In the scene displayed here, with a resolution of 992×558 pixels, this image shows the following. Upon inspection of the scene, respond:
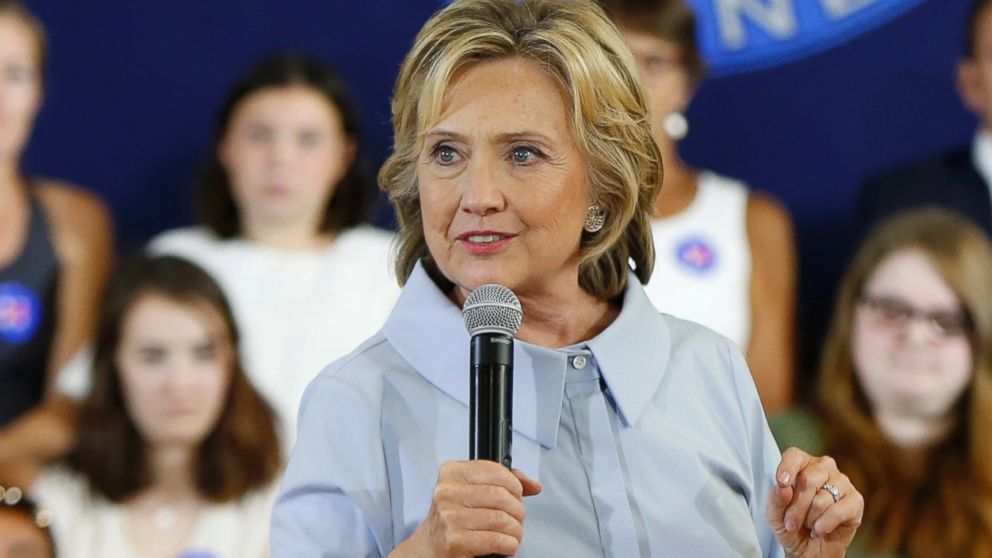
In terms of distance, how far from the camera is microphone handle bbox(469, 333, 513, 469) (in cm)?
161

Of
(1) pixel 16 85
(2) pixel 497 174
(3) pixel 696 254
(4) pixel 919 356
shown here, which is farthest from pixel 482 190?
(1) pixel 16 85

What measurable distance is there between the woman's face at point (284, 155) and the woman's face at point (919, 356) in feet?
4.71

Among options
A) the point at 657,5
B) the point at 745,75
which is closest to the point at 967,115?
the point at 745,75

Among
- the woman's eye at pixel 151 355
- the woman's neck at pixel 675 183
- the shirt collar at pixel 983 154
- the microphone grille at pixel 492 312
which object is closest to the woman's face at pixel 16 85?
the woman's eye at pixel 151 355

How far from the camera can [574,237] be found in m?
1.97

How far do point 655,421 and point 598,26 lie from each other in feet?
1.64

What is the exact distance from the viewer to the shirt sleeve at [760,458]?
79.8 inches

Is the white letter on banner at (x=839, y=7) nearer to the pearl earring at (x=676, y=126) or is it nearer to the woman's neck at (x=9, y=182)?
the pearl earring at (x=676, y=126)

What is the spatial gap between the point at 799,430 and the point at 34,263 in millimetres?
1938

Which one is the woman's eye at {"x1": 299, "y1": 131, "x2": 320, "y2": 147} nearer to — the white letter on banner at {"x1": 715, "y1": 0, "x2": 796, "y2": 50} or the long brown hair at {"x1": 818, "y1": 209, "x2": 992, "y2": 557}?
the white letter on banner at {"x1": 715, "y1": 0, "x2": 796, "y2": 50}

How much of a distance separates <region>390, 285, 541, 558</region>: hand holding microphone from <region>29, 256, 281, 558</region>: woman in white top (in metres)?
2.23

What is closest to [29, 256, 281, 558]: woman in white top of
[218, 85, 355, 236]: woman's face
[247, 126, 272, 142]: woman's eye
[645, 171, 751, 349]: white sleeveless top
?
[218, 85, 355, 236]: woman's face

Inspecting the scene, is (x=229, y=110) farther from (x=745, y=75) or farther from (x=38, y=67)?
(x=745, y=75)

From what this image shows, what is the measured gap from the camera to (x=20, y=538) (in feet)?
12.1
